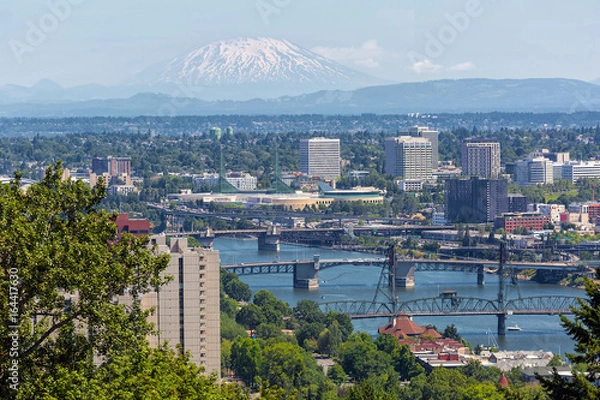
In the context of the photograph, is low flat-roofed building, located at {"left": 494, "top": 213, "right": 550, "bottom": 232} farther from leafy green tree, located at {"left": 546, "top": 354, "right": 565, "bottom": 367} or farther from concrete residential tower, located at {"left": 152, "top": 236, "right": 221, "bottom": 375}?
concrete residential tower, located at {"left": 152, "top": 236, "right": 221, "bottom": 375}

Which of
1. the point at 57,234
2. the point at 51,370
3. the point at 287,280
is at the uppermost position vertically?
the point at 57,234

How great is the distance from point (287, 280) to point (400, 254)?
4.84 m

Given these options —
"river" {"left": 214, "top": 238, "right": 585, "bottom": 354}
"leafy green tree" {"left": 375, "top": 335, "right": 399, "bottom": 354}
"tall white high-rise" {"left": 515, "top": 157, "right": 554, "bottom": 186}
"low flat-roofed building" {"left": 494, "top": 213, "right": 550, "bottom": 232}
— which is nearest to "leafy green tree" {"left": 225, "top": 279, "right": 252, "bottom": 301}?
"river" {"left": 214, "top": 238, "right": 585, "bottom": 354}

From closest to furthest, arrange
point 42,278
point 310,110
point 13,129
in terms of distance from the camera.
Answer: point 42,278 < point 13,129 < point 310,110

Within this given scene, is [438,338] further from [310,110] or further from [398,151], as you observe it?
[310,110]

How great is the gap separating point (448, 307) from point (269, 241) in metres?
16.5

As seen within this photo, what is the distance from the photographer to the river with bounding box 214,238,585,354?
2298cm

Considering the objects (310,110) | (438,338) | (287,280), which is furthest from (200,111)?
(438,338)

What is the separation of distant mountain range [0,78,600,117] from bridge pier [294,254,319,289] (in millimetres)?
106561

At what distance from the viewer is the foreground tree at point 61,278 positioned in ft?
19.6

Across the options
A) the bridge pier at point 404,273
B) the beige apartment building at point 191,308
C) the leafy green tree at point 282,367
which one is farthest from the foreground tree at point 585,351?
the bridge pier at point 404,273

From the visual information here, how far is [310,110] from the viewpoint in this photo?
14350 cm

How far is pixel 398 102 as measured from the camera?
145 m

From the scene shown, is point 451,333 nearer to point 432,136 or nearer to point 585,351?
point 585,351
